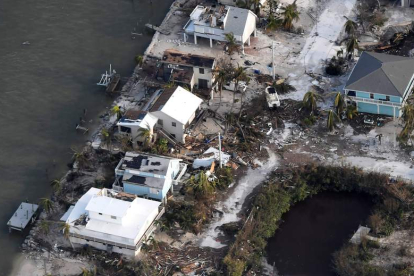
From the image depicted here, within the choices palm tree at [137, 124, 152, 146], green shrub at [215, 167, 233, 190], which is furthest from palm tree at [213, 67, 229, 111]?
green shrub at [215, 167, 233, 190]

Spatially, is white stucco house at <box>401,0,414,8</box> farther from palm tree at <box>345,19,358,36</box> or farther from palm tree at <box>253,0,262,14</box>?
palm tree at <box>253,0,262,14</box>

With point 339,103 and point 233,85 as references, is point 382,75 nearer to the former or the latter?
point 339,103

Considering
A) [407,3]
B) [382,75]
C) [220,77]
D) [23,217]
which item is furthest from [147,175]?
[407,3]

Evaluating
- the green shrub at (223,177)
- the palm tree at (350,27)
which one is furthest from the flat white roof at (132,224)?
the palm tree at (350,27)

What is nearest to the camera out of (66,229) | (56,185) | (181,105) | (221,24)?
(66,229)

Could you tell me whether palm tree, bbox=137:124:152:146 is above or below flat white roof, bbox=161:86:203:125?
below

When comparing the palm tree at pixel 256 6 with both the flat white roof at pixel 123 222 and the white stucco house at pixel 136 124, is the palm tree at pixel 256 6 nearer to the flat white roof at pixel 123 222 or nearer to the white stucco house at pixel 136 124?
the white stucco house at pixel 136 124

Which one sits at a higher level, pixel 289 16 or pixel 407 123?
pixel 289 16
